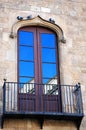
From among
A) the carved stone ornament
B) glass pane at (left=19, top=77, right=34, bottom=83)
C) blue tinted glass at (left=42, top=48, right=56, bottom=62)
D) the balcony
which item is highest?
the carved stone ornament

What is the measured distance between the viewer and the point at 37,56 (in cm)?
1246

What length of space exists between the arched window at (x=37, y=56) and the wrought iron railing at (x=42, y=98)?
0.32m

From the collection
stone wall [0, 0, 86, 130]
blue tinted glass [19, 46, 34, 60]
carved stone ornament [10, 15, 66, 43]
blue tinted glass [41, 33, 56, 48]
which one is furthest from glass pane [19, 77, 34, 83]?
carved stone ornament [10, 15, 66, 43]

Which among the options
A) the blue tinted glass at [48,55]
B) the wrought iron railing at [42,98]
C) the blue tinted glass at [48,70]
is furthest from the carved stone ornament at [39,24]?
the wrought iron railing at [42,98]

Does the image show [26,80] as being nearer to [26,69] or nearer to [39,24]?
[26,69]

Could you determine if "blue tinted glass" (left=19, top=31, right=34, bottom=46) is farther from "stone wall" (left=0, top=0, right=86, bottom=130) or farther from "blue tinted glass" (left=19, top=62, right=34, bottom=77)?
"blue tinted glass" (left=19, top=62, right=34, bottom=77)

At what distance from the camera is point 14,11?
1298 cm

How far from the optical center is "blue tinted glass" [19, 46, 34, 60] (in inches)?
490

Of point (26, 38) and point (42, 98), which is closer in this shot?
point (42, 98)

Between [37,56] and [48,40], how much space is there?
0.75 m

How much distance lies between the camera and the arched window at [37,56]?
12203mm

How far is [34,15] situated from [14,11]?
2.16 ft

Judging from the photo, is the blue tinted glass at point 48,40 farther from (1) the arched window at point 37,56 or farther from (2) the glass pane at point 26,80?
(2) the glass pane at point 26,80

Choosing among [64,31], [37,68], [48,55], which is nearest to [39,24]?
[64,31]
